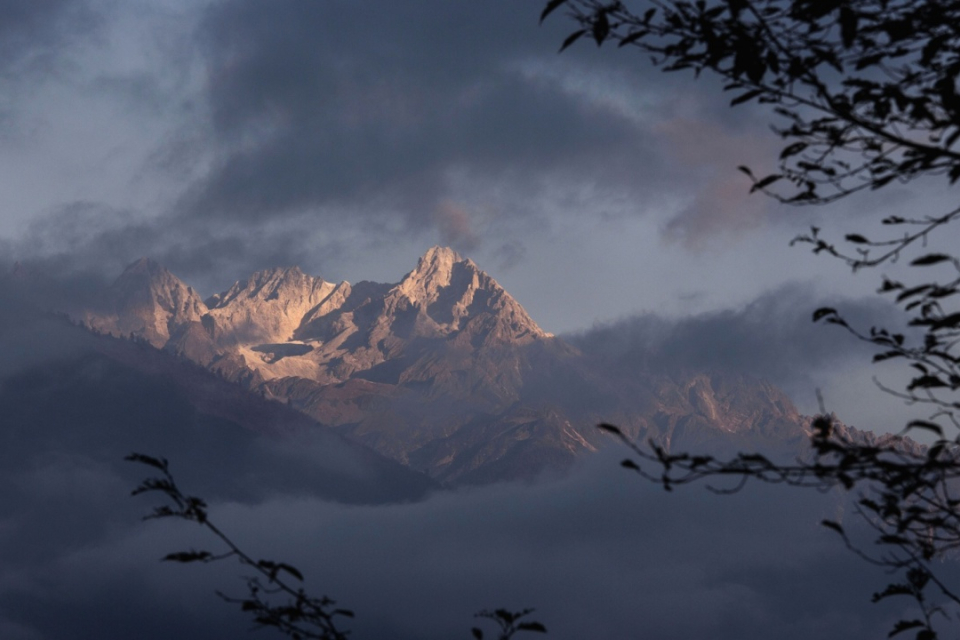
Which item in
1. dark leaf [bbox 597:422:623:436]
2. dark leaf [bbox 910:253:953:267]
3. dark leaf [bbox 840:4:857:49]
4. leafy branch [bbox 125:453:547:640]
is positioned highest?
dark leaf [bbox 840:4:857:49]

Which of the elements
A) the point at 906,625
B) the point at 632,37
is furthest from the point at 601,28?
the point at 906,625

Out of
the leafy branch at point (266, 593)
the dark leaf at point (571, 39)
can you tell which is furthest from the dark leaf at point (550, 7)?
the leafy branch at point (266, 593)

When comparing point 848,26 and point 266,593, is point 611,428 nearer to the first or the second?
point 266,593

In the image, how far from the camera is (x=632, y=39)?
10.7 meters

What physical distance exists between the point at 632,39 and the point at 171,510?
6.01 m

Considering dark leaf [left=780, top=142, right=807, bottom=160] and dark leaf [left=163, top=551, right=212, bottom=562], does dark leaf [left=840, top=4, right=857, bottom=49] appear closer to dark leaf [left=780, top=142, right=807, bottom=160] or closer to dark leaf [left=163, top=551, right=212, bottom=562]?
dark leaf [left=780, top=142, right=807, bottom=160]

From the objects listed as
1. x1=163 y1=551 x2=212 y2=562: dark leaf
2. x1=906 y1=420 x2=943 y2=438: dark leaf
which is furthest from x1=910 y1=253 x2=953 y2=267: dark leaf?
x1=163 y1=551 x2=212 y2=562: dark leaf

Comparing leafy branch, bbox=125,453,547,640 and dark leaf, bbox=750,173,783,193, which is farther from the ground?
dark leaf, bbox=750,173,783,193

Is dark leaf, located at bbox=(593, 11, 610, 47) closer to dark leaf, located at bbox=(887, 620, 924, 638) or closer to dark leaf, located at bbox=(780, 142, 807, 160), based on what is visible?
dark leaf, located at bbox=(780, 142, 807, 160)

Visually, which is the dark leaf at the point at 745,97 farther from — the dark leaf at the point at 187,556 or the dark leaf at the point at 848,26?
the dark leaf at the point at 187,556

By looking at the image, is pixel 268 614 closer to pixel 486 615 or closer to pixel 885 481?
pixel 486 615

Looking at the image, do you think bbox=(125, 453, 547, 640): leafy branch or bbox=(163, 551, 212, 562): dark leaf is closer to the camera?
bbox=(163, 551, 212, 562): dark leaf

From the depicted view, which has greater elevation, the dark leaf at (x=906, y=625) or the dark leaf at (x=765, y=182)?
the dark leaf at (x=765, y=182)

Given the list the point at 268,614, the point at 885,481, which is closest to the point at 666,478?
the point at 885,481
